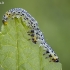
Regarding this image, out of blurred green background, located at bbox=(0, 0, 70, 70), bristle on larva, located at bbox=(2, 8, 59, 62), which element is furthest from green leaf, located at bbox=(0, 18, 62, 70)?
blurred green background, located at bbox=(0, 0, 70, 70)

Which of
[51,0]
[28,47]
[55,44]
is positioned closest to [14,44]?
[28,47]

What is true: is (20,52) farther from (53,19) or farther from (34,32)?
(53,19)

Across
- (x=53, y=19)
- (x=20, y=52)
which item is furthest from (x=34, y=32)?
(x=53, y=19)

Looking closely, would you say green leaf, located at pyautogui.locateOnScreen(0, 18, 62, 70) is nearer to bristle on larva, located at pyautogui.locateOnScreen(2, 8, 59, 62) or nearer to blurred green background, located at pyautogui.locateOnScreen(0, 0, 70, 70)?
bristle on larva, located at pyautogui.locateOnScreen(2, 8, 59, 62)

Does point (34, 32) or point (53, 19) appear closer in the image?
point (34, 32)

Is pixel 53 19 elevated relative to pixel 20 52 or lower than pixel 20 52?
elevated

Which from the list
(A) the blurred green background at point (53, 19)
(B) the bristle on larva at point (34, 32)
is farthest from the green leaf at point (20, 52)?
(A) the blurred green background at point (53, 19)
